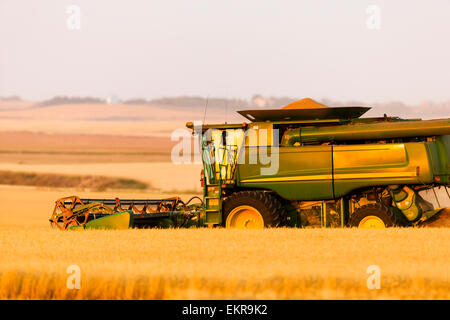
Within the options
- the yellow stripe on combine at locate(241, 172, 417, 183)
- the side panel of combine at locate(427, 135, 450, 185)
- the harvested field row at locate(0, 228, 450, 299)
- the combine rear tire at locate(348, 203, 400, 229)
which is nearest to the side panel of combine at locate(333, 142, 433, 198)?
the yellow stripe on combine at locate(241, 172, 417, 183)

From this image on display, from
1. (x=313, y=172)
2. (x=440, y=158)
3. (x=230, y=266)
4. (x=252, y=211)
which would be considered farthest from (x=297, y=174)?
(x=230, y=266)

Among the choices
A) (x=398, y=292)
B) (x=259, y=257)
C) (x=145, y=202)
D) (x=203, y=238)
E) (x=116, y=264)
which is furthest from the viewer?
(x=145, y=202)

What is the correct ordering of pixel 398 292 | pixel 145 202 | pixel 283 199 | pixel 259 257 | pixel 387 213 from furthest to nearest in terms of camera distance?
pixel 145 202 → pixel 283 199 → pixel 387 213 → pixel 259 257 → pixel 398 292

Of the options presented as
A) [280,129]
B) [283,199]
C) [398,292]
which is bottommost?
[398,292]

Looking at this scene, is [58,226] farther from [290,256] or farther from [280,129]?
A: [290,256]

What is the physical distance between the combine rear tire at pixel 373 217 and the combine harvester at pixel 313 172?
0.06 feet

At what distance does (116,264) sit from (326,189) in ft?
21.0

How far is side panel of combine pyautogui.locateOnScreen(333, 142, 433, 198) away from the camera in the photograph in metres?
14.3

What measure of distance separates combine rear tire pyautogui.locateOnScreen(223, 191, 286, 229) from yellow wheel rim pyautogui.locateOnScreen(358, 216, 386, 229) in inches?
60.8

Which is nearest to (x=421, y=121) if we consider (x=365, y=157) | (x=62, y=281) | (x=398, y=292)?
(x=365, y=157)

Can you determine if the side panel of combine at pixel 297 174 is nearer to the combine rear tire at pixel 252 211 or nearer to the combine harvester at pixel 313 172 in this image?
the combine harvester at pixel 313 172

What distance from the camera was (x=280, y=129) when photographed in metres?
15.4

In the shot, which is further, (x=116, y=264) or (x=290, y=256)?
(x=290, y=256)

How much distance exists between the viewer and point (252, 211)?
1475 cm
